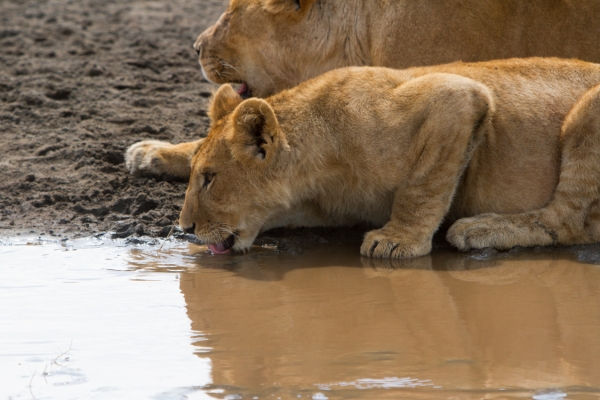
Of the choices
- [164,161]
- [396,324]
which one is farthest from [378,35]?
[396,324]

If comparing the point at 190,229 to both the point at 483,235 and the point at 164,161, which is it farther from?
the point at 483,235

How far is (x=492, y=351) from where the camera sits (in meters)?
3.80

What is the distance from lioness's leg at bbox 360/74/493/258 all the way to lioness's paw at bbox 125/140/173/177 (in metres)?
1.94

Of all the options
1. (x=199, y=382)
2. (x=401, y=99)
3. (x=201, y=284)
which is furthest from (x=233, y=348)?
(x=401, y=99)

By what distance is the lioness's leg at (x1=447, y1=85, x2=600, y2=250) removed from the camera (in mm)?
5457

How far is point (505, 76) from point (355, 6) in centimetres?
147

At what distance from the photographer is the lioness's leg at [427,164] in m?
5.36

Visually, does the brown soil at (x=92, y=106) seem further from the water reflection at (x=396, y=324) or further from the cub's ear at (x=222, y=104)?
the water reflection at (x=396, y=324)

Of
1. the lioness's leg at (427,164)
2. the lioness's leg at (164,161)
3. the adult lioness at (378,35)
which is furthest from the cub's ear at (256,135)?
the adult lioness at (378,35)

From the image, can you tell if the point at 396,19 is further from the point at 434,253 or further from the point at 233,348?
the point at 233,348

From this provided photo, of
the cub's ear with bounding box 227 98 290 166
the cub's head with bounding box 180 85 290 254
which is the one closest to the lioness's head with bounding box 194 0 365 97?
the cub's head with bounding box 180 85 290 254

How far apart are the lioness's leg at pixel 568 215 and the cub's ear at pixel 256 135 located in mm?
1162

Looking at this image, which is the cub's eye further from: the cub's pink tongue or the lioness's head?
the lioness's head

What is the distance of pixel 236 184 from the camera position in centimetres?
548
